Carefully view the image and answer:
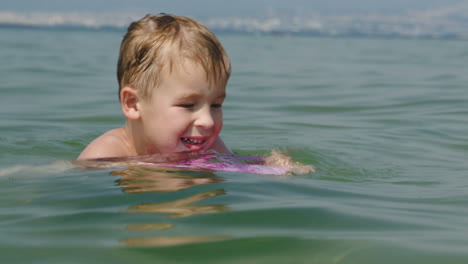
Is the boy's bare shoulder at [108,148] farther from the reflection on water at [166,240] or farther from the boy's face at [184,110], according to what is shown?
the reflection on water at [166,240]

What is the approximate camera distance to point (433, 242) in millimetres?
2805

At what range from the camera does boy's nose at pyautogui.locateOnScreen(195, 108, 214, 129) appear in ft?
13.5

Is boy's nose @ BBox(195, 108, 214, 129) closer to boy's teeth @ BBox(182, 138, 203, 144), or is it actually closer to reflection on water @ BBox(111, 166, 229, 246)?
boy's teeth @ BBox(182, 138, 203, 144)

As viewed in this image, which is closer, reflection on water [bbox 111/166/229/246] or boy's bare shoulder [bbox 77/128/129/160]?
reflection on water [bbox 111/166/229/246]

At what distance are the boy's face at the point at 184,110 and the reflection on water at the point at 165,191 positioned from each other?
0.30m

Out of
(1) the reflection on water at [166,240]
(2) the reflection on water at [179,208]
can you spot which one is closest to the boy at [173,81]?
(2) the reflection on water at [179,208]

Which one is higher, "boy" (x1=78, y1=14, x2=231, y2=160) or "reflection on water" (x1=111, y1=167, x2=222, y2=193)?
"boy" (x1=78, y1=14, x2=231, y2=160)

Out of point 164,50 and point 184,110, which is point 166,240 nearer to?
point 184,110

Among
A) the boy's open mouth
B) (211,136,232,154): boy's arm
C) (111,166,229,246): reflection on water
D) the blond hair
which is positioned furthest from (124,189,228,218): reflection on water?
(211,136,232,154): boy's arm

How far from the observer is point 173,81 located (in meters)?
4.15

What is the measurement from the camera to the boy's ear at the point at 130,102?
4.40m

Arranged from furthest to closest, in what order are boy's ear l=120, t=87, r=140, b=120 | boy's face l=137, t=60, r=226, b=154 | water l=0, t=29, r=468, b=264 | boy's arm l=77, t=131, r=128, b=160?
boy's arm l=77, t=131, r=128, b=160, boy's ear l=120, t=87, r=140, b=120, boy's face l=137, t=60, r=226, b=154, water l=0, t=29, r=468, b=264

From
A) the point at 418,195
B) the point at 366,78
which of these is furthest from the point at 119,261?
the point at 366,78

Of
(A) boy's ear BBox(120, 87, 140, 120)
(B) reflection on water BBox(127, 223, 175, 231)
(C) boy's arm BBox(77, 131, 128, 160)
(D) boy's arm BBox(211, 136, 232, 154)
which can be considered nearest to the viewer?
(B) reflection on water BBox(127, 223, 175, 231)
